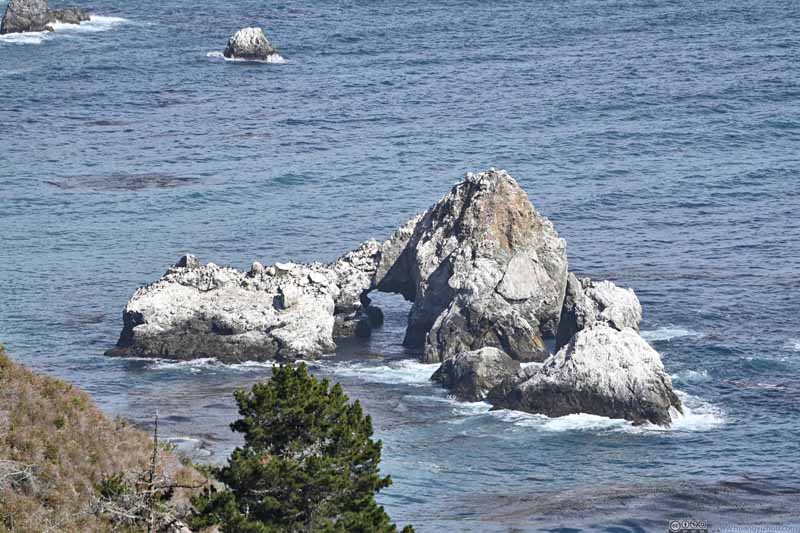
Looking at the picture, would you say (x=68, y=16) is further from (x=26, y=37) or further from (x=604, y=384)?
(x=604, y=384)

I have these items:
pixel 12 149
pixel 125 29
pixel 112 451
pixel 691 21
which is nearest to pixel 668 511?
pixel 112 451

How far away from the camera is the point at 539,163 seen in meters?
99.8

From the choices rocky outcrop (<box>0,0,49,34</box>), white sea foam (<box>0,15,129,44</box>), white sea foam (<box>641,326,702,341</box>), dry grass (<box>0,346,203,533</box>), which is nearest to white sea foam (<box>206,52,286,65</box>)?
white sea foam (<box>0,15,129,44</box>)

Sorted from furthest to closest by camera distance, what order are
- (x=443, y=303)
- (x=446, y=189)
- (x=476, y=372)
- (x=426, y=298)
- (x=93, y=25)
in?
(x=93, y=25), (x=446, y=189), (x=426, y=298), (x=443, y=303), (x=476, y=372)

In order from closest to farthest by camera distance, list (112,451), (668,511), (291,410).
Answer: (291,410) → (112,451) → (668,511)

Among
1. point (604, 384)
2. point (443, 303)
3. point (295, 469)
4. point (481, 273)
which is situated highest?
point (295, 469)

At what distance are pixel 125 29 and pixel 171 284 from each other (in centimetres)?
9109

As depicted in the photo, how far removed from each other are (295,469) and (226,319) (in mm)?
33918

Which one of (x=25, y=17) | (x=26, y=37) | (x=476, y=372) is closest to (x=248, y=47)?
(x=26, y=37)

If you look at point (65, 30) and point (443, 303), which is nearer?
point (443, 303)

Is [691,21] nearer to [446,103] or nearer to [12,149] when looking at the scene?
[446,103]

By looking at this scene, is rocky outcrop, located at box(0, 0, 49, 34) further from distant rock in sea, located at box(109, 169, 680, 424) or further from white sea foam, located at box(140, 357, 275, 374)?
white sea foam, located at box(140, 357, 275, 374)

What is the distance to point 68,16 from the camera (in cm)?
15875

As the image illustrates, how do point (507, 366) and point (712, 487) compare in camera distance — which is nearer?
point (712, 487)
